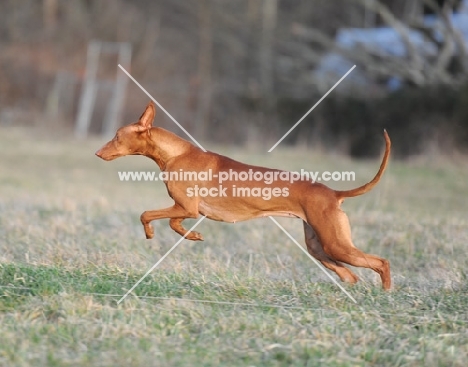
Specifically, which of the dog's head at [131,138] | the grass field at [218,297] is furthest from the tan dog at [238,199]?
the grass field at [218,297]

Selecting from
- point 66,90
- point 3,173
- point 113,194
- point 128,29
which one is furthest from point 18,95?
point 113,194

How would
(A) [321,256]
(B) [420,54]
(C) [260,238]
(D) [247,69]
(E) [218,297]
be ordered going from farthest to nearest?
(D) [247,69] → (B) [420,54] → (C) [260,238] → (A) [321,256] → (E) [218,297]

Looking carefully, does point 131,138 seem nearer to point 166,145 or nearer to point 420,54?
point 166,145

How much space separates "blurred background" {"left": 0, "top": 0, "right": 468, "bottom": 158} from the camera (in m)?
20.5

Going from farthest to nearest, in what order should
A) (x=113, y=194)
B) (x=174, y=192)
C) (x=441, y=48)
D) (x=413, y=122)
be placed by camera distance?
1. (x=441, y=48)
2. (x=413, y=122)
3. (x=113, y=194)
4. (x=174, y=192)

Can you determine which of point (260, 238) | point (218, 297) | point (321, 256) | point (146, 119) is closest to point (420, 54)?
point (260, 238)

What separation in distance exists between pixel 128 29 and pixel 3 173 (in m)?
19.9

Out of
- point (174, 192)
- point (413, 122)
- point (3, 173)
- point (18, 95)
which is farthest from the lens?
point (18, 95)

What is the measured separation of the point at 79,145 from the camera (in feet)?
74.8

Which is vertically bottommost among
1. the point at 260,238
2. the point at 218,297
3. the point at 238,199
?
the point at 218,297

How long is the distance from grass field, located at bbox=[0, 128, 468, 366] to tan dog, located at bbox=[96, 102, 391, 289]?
28 cm

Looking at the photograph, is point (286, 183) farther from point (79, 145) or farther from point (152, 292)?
point (79, 145)

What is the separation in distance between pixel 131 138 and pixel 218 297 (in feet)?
4.17

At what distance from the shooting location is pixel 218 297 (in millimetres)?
5078
